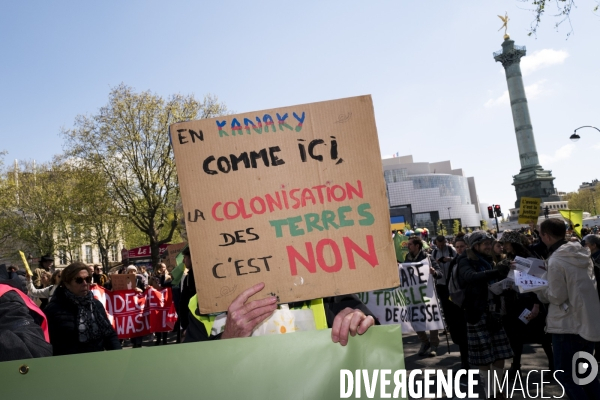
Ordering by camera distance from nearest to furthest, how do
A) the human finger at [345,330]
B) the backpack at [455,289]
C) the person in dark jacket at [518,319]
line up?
the human finger at [345,330] → the backpack at [455,289] → the person in dark jacket at [518,319]

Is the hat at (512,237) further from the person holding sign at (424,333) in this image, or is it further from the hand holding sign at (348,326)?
the hand holding sign at (348,326)

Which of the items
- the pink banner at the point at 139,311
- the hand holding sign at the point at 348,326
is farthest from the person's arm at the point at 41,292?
the hand holding sign at the point at 348,326

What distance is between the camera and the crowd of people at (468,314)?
1890 mm

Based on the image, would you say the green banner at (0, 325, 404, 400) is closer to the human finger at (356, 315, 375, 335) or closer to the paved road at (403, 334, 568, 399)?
the human finger at (356, 315, 375, 335)

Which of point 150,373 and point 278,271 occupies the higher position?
point 278,271

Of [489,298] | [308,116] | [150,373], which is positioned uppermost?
[308,116]

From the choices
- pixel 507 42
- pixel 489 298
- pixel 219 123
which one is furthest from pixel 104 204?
pixel 507 42

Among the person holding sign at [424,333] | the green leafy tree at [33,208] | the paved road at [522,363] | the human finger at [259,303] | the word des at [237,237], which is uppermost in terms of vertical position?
the green leafy tree at [33,208]

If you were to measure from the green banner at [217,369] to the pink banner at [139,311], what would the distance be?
26.8ft

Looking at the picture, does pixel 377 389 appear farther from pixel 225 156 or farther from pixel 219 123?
pixel 219 123

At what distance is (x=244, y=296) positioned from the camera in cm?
197

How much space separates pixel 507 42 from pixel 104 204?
8217 centimetres

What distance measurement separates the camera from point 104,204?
87.0ft

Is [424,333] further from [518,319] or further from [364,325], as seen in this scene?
[364,325]
